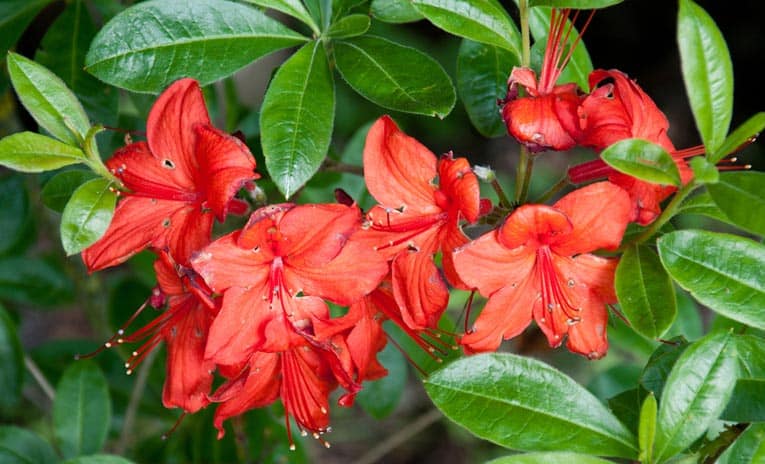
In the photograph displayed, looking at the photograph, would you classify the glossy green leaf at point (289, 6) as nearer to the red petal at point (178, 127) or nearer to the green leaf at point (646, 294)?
the red petal at point (178, 127)

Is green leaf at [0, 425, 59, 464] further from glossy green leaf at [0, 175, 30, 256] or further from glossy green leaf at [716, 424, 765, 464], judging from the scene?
glossy green leaf at [716, 424, 765, 464]

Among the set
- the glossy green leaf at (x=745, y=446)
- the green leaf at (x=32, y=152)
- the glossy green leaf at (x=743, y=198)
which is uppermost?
the glossy green leaf at (x=743, y=198)

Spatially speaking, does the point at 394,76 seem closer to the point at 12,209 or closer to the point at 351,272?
the point at 351,272

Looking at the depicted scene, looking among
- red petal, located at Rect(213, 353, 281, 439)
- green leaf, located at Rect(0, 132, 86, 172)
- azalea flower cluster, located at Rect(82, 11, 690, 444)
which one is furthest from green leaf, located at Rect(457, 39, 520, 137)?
green leaf, located at Rect(0, 132, 86, 172)

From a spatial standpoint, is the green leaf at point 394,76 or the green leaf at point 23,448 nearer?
the green leaf at point 394,76

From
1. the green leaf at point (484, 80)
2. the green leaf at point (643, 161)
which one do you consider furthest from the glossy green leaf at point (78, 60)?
the green leaf at point (643, 161)

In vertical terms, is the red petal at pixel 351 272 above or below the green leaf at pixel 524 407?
above
